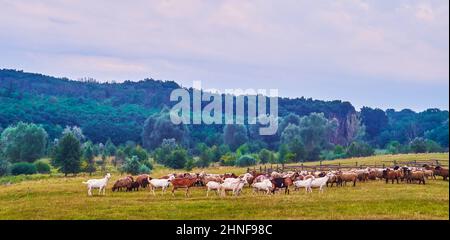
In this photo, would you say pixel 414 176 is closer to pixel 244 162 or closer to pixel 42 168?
pixel 244 162

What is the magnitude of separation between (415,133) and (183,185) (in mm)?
160813

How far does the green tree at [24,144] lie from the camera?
104250 millimetres

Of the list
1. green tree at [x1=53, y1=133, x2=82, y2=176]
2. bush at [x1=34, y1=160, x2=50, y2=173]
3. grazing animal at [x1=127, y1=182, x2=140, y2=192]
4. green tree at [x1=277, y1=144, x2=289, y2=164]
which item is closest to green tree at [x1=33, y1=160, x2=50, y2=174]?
bush at [x1=34, y1=160, x2=50, y2=173]

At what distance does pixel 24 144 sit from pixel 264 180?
79324 mm

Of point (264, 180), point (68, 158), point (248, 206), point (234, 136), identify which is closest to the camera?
point (248, 206)

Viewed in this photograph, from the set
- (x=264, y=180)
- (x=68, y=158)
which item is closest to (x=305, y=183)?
(x=264, y=180)

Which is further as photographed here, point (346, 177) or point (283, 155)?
point (283, 155)

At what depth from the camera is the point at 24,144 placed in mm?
104812

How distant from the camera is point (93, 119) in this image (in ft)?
584

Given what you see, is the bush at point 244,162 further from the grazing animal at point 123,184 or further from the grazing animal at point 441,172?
the grazing animal at point 123,184

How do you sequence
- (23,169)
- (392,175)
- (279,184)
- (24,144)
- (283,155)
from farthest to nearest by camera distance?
(24,144) < (283,155) < (23,169) < (392,175) < (279,184)

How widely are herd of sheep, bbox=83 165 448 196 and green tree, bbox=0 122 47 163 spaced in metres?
69.4

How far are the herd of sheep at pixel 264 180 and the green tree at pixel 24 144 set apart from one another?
69.4 m

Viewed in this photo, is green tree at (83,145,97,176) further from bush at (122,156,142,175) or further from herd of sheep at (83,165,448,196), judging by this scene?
herd of sheep at (83,165,448,196)
